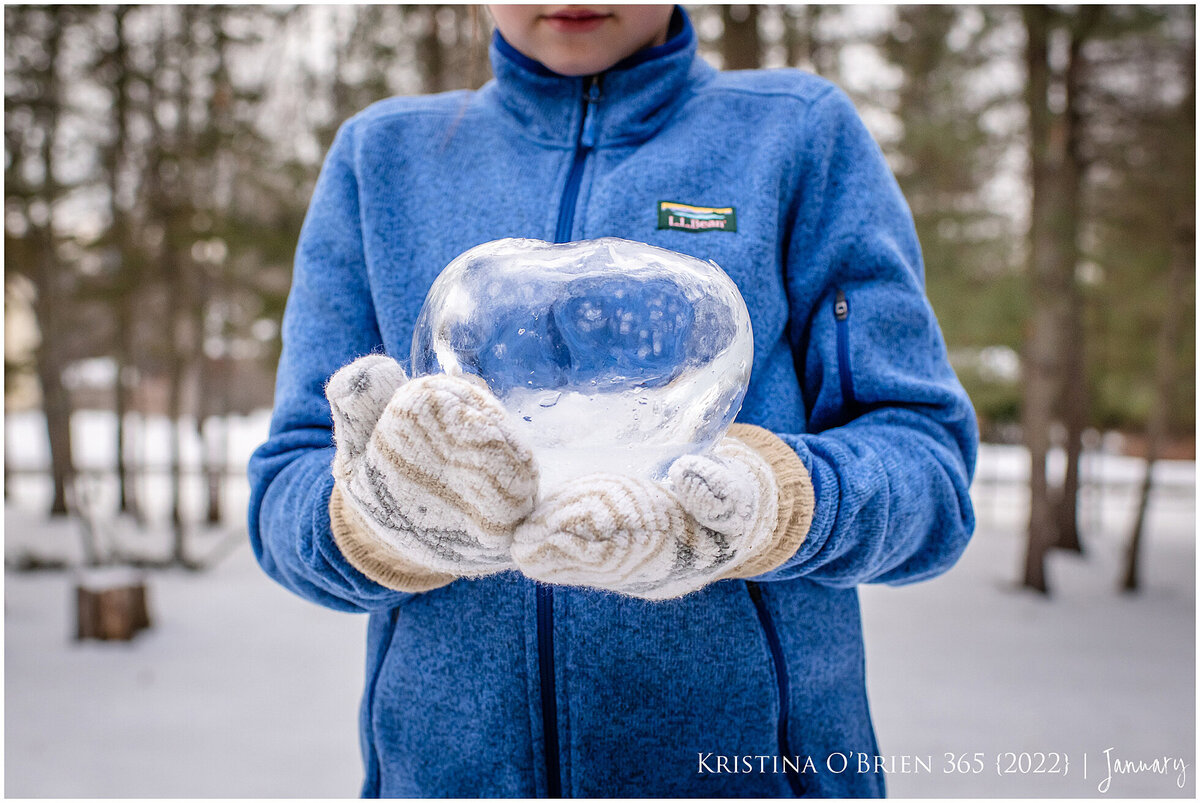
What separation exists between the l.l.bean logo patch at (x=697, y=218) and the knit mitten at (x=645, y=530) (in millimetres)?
477

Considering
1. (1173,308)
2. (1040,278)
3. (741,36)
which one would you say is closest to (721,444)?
(741,36)

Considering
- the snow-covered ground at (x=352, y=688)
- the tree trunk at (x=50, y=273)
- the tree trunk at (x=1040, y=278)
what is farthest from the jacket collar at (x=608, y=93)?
the tree trunk at (x=50, y=273)

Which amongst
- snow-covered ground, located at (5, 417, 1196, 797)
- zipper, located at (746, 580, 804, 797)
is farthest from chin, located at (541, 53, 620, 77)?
snow-covered ground, located at (5, 417, 1196, 797)

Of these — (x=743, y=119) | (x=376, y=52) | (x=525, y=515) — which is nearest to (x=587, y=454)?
(x=525, y=515)

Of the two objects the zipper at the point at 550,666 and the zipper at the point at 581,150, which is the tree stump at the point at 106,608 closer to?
the zipper at the point at 550,666

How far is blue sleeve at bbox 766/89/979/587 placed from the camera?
3.52 ft

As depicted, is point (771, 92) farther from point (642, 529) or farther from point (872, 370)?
point (642, 529)

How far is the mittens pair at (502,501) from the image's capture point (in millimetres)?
742

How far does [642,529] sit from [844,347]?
53 centimetres

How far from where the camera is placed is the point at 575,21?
1.24 meters

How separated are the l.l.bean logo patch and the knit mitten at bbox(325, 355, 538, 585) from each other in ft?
1.71

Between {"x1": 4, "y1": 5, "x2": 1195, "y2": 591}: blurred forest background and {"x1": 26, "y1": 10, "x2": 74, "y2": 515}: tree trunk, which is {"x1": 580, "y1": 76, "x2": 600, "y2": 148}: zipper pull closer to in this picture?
{"x1": 4, "y1": 5, "x2": 1195, "y2": 591}: blurred forest background

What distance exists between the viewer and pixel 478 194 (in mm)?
1302

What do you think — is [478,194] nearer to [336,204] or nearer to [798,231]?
[336,204]
